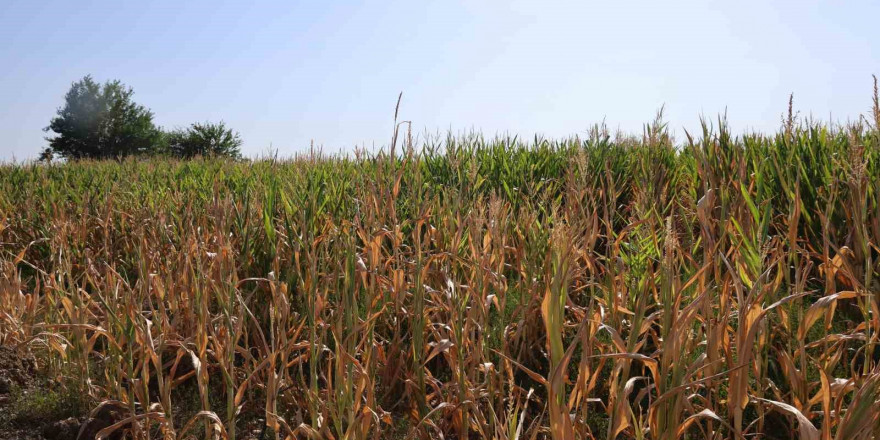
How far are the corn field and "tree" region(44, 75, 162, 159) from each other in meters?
45.4

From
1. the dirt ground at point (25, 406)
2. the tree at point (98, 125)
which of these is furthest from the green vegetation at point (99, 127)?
the dirt ground at point (25, 406)

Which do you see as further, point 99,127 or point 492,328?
point 99,127

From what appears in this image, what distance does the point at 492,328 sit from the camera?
268 centimetres

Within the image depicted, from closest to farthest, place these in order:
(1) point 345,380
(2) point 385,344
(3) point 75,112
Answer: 1. (1) point 345,380
2. (2) point 385,344
3. (3) point 75,112

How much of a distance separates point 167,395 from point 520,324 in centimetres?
122

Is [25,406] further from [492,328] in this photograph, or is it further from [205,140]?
[205,140]

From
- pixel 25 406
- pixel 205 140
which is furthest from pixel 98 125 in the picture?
pixel 25 406

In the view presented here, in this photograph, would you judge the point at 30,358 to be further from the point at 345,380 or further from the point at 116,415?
the point at 345,380

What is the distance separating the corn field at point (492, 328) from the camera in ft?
5.66

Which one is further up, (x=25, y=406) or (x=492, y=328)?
(x=492, y=328)

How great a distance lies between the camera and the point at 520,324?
88.0 inches

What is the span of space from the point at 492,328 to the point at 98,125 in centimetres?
4820

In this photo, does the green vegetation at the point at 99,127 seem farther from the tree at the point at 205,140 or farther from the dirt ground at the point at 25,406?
the dirt ground at the point at 25,406

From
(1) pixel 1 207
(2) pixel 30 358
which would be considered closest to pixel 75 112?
(1) pixel 1 207
